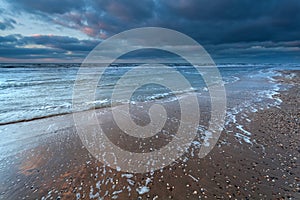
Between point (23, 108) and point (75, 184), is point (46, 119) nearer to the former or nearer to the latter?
point (23, 108)

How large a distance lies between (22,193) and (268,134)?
23.1 ft

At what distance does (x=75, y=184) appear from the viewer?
3406 millimetres

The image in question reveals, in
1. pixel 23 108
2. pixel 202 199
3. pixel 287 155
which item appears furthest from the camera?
pixel 23 108

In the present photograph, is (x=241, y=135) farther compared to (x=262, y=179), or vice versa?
(x=241, y=135)

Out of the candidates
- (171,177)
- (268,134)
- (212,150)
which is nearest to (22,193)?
(171,177)

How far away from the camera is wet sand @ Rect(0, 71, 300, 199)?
312cm

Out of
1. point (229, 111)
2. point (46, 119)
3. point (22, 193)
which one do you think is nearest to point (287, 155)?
point (229, 111)

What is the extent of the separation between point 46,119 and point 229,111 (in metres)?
9.02

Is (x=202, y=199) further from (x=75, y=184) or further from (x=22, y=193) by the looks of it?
(x=22, y=193)

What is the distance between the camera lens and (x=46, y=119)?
7562 mm

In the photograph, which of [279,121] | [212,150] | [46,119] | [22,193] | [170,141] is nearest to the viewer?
[22,193]

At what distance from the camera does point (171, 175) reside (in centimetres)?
363

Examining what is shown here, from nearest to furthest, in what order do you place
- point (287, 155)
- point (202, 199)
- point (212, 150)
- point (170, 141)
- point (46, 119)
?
point (202, 199) → point (287, 155) → point (212, 150) → point (170, 141) → point (46, 119)

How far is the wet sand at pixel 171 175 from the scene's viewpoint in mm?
3121
